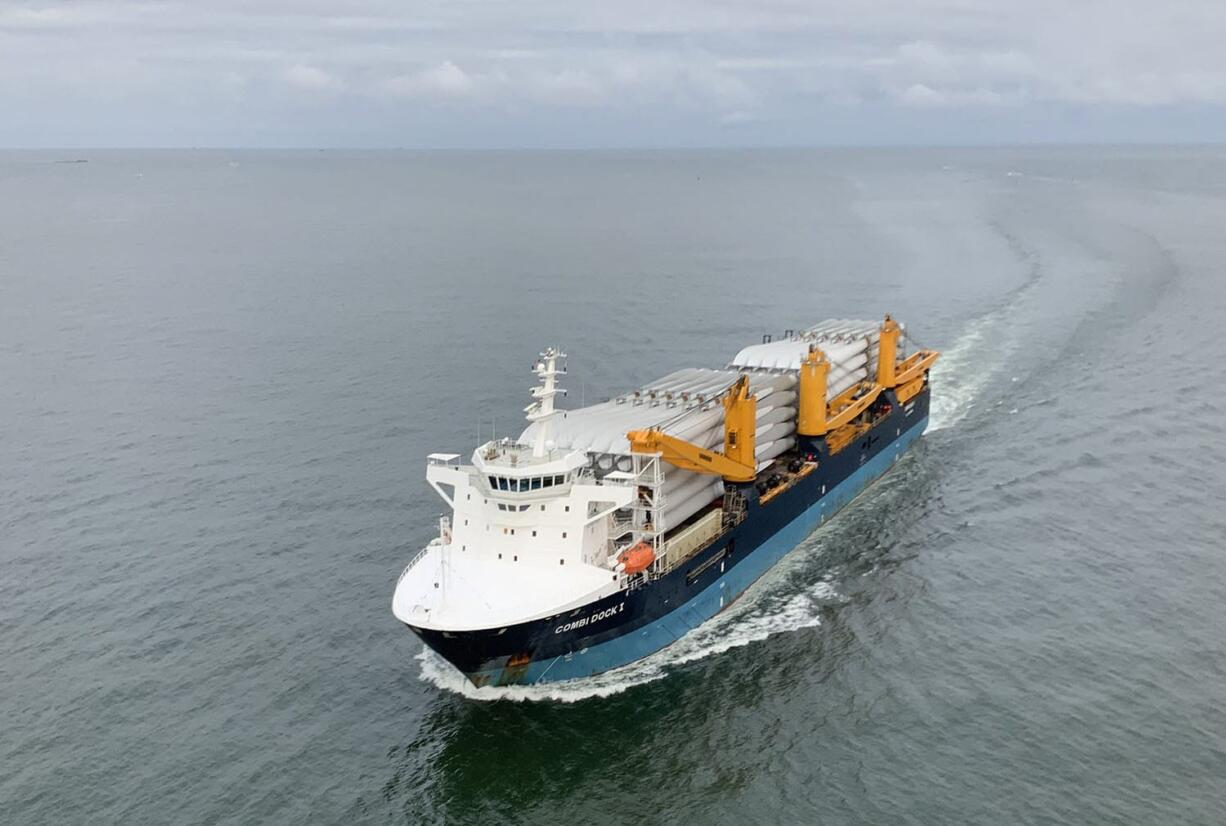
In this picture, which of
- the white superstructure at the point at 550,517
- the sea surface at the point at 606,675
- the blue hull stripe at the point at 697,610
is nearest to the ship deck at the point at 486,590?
the white superstructure at the point at 550,517

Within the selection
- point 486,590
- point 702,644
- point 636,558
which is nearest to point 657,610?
point 702,644

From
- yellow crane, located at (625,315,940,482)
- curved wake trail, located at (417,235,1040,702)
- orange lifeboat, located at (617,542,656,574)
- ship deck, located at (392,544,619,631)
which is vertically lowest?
curved wake trail, located at (417,235,1040,702)

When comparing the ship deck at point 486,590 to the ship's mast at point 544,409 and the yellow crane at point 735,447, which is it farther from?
the yellow crane at point 735,447

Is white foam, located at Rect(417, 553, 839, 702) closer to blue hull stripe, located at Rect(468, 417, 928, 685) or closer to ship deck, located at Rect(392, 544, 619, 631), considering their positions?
blue hull stripe, located at Rect(468, 417, 928, 685)

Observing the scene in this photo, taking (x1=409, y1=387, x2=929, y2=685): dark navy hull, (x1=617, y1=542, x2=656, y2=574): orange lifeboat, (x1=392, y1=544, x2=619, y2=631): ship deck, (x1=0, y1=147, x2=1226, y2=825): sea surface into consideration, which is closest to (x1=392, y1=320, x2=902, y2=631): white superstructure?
(x1=392, y1=544, x2=619, y2=631): ship deck

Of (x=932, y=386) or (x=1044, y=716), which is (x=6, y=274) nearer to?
(x=932, y=386)

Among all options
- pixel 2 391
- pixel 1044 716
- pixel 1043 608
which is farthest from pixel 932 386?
pixel 2 391
